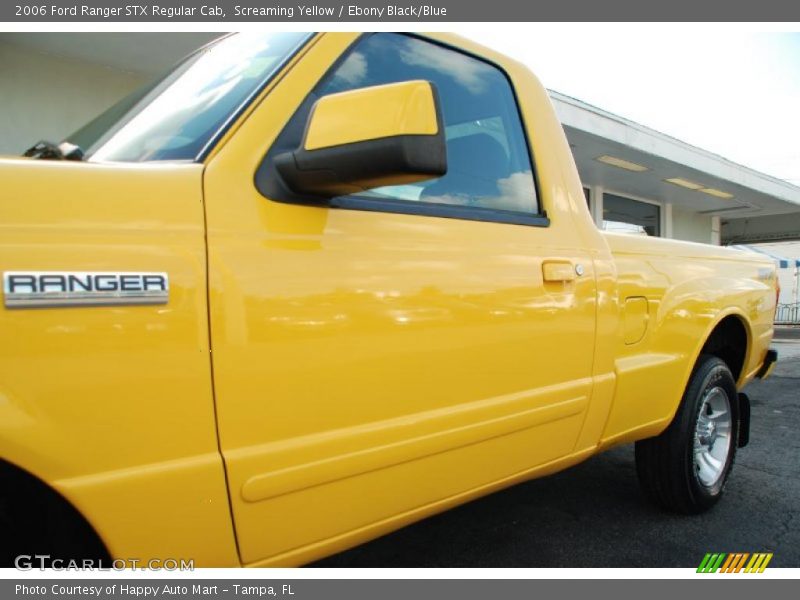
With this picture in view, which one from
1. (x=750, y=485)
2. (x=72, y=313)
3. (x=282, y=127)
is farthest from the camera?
(x=750, y=485)

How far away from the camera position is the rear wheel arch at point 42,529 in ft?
3.93

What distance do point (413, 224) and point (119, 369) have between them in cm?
87

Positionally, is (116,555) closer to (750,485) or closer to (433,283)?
(433,283)

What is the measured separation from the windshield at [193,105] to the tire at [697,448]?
243 cm

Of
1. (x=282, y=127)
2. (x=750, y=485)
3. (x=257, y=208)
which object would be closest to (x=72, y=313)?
(x=257, y=208)

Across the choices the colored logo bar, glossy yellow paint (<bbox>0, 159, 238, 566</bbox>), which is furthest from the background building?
glossy yellow paint (<bbox>0, 159, 238, 566</bbox>)

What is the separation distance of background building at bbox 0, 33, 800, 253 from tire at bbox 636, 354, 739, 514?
42.5 inches

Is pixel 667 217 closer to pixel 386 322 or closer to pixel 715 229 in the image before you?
pixel 715 229

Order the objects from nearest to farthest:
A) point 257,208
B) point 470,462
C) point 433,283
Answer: point 257,208 → point 433,283 → point 470,462

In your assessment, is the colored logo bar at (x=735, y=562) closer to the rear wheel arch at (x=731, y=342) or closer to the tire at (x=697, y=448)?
the tire at (x=697, y=448)

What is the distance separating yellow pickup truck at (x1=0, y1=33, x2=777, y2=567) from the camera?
1110 millimetres

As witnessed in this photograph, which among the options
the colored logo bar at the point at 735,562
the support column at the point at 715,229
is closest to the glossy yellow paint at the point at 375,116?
the colored logo bar at the point at 735,562

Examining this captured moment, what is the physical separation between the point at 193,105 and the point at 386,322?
2.67 ft

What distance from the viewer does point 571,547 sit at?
254 cm
